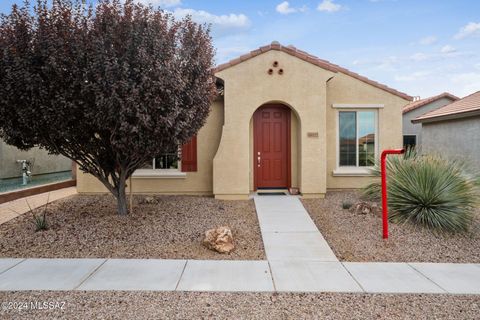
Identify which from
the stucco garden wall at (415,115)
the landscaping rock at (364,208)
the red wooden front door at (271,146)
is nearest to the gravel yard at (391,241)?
the landscaping rock at (364,208)

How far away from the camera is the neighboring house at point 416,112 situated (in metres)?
19.8

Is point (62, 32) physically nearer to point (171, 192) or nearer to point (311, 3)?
point (171, 192)

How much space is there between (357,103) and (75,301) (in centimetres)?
955

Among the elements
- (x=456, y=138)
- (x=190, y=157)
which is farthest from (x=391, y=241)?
(x=456, y=138)

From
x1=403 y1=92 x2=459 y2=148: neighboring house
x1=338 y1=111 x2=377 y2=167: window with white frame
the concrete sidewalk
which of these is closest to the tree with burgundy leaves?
the concrete sidewalk

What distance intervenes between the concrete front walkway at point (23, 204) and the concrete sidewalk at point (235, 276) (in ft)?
10.9

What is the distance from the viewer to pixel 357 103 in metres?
10.5

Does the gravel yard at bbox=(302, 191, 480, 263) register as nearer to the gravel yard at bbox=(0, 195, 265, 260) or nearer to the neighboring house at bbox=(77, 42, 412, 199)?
the gravel yard at bbox=(0, 195, 265, 260)

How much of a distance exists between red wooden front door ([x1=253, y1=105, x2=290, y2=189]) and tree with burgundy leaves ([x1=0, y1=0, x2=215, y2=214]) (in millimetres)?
4155

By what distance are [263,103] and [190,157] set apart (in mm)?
2912

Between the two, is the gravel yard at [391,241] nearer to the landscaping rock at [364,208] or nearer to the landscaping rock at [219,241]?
the landscaping rock at [364,208]

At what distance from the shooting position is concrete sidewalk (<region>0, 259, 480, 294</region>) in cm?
431

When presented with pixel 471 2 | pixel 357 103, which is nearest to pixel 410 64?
pixel 471 2

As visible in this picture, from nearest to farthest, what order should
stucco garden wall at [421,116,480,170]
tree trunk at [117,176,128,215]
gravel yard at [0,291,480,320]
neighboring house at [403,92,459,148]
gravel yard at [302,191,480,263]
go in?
gravel yard at [0,291,480,320]
gravel yard at [302,191,480,263]
tree trunk at [117,176,128,215]
stucco garden wall at [421,116,480,170]
neighboring house at [403,92,459,148]
